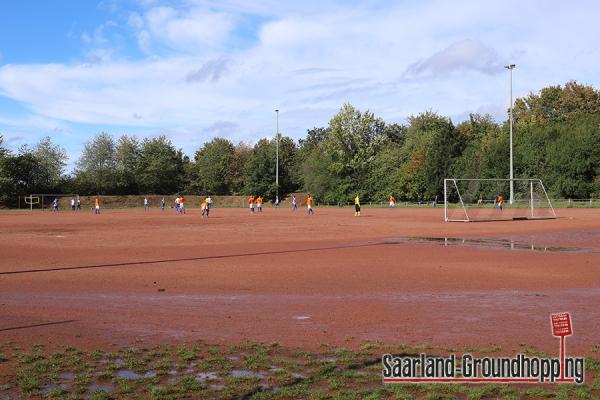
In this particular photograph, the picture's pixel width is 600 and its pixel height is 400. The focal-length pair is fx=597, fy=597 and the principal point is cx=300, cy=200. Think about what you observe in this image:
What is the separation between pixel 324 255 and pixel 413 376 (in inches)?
523

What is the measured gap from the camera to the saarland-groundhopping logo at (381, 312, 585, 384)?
629 cm

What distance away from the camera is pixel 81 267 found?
1677 centimetres

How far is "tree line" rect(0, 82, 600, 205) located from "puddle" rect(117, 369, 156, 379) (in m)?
67.1

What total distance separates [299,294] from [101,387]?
6.40 m

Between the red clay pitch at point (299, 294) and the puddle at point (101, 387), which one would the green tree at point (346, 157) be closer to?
the red clay pitch at point (299, 294)

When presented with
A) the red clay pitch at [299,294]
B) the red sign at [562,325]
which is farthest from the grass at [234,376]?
the red sign at [562,325]

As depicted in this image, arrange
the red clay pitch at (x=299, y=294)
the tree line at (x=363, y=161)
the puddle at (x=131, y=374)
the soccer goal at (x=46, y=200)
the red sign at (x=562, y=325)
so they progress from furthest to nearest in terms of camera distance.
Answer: the soccer goal at (x=46, y=200)
the tree line at (x=363, y=161)
the red clay pitch at (x=299, y=294)
the puddle at (x=131, y=374)
the red sign at (x=562, y=325)

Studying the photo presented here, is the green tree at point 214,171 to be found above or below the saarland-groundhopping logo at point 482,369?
above

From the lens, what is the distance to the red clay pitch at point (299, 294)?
27.9 ft

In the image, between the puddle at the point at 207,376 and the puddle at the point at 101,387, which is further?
the puddle at the point at 207,376

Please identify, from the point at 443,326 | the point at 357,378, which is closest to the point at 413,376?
the point at 357,378

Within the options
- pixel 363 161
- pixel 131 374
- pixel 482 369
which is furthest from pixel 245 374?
pixel 363 161

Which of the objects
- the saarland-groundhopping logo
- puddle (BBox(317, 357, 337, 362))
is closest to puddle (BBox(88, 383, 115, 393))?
puddle (BBox(317, 357, 337, 362))

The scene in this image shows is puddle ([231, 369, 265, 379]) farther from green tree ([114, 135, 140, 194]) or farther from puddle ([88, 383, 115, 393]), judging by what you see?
green tree ([114, 135, 140, 194])
